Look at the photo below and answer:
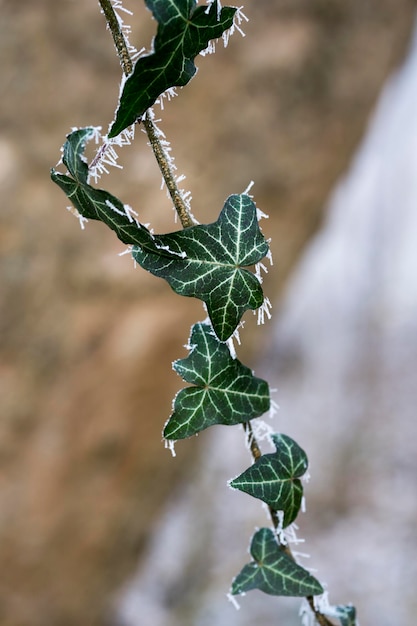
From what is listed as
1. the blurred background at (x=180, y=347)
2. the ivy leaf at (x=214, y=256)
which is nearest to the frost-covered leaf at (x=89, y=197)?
the ivy leaf at (x=214, y=256)

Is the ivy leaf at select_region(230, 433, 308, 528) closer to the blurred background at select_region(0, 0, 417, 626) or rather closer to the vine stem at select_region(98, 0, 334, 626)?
the vine stem at select_region(98, 0, 334, 626)

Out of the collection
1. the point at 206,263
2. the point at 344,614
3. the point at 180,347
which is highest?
the point at 180,347

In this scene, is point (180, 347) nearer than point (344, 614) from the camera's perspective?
No

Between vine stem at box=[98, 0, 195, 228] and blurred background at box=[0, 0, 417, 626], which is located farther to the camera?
blurred background at box=[0, 0, 417, 626]

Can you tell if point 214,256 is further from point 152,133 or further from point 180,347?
point 180,347

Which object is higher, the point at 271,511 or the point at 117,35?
the point at 117,35

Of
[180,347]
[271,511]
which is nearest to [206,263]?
[271,511]

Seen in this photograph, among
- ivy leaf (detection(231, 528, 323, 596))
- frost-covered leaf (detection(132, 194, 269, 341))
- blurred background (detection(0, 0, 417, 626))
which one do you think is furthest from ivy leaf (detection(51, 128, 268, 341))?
blurred background (detection(0, 0, 417, 626))
